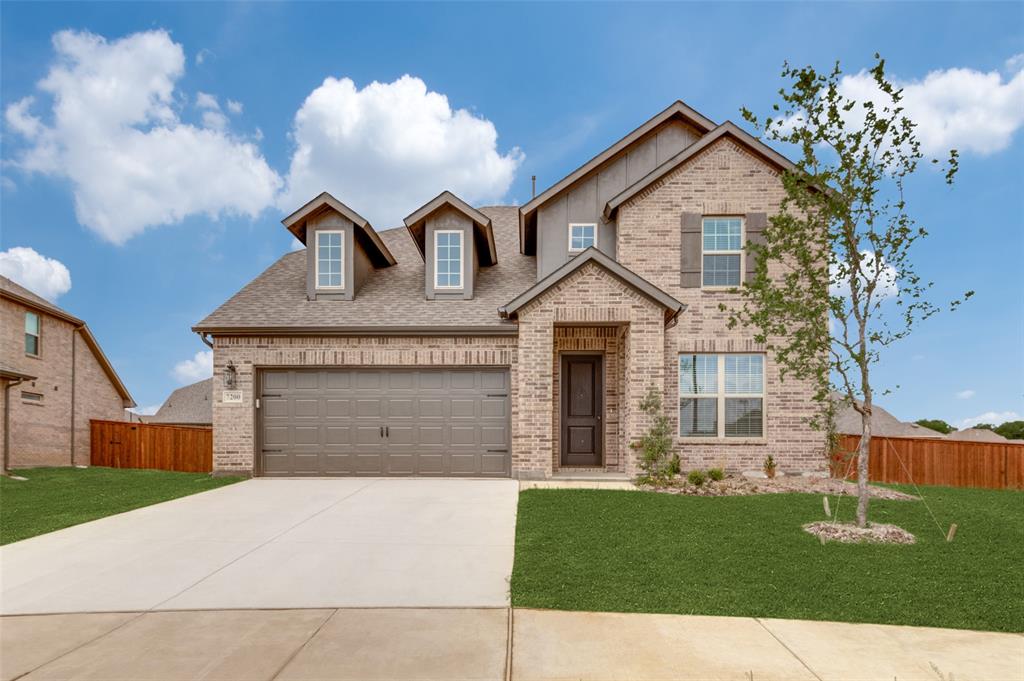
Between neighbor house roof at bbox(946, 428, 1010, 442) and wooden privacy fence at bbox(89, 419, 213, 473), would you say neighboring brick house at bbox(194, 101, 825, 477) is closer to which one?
wooden privacy fence at bbox(89, 419, 213, 473)

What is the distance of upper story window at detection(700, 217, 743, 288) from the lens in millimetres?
12750

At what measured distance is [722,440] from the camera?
12367 mm

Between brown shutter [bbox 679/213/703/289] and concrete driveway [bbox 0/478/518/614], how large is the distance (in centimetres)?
630

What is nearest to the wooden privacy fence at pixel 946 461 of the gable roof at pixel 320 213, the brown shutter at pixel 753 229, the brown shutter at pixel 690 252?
the brown shutter at pixel 753 229

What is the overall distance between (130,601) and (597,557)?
14.6 ft

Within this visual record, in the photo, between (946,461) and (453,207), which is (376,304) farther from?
(946,461)

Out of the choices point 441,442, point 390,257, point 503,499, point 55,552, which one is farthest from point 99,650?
point 390,257

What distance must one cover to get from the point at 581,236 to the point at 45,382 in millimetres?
18677

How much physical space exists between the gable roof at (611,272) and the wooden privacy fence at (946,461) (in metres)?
5.42

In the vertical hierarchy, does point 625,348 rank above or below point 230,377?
above

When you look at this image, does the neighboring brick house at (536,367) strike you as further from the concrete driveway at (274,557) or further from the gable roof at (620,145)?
the concrete driveway at (274,557)

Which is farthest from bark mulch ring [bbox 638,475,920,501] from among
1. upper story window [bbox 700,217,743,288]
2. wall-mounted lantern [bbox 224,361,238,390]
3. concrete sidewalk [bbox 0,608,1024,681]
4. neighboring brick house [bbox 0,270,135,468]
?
neighboring brick house [bbox 0,270,135,468]

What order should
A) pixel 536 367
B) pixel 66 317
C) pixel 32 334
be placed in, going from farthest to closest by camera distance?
pixel 66 317, pixel 32 334, pixel 536 367

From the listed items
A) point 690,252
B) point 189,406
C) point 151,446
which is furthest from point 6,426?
point 189,406
